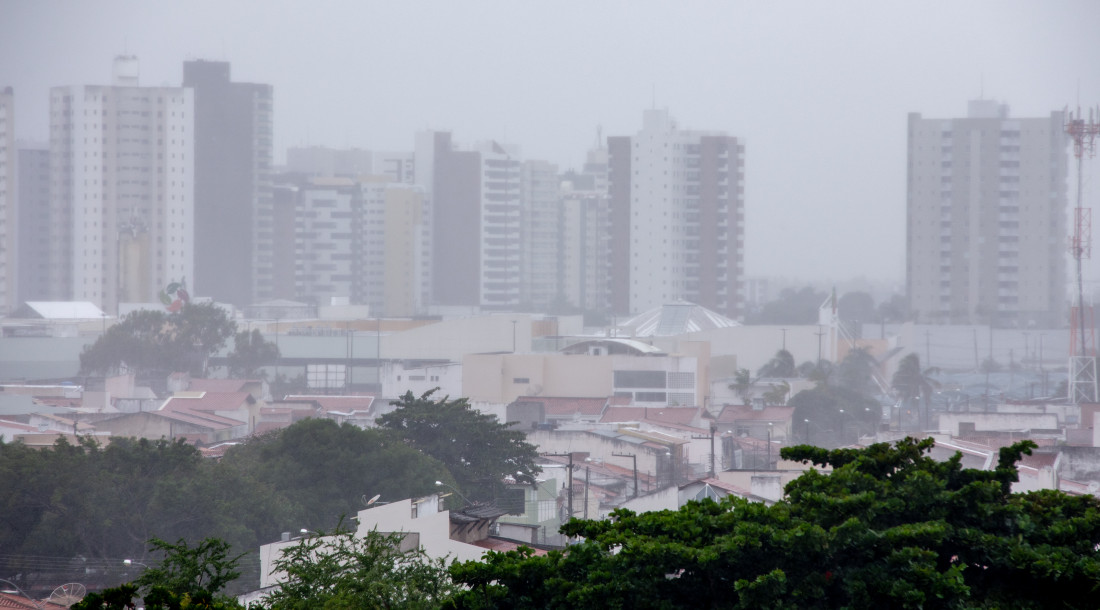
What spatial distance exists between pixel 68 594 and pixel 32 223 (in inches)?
2053

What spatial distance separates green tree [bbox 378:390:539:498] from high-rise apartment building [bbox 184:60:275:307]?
44176mm

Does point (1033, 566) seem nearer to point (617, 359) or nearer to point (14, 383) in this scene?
point (617, 359)

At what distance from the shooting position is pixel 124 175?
5275 centimetres

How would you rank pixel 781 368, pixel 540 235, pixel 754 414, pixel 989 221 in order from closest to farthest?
pixel 754 414, pixel 781 368, pixel 989 221, pixel 540 235

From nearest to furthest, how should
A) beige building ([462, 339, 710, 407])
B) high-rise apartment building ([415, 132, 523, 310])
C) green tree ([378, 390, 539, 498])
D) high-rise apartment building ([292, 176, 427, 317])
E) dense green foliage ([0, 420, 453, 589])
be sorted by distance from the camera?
dense green foliage ([0, 420, 453, 589])
green tree ([378, 390, 539, 498])
beige building ([462, 339, 710, 407])
high-rise apartment building ([292, 176, 427, 317])
high-rise apartment building ([415, 132, 523, 310])

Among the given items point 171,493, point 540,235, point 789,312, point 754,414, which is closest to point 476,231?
point 540,235

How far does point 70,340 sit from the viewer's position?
37.4 meters

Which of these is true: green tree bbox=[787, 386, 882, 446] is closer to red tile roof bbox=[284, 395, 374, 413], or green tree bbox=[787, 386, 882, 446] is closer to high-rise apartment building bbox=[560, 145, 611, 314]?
red tile roof bbox=[284, 395, 374, 413]

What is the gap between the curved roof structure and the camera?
3794cm

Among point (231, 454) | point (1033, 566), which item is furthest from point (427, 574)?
point (231, 454)

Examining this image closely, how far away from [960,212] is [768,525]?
46.4 meters

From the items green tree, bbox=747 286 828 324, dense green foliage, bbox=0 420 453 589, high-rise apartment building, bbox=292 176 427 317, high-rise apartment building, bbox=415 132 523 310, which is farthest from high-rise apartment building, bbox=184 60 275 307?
dense green foliage, bbox=0 420 453 589

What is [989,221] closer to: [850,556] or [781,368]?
[781,368]

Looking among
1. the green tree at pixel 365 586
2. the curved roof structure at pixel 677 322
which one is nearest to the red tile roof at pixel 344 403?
the curved roof structure at pixel 677 322
